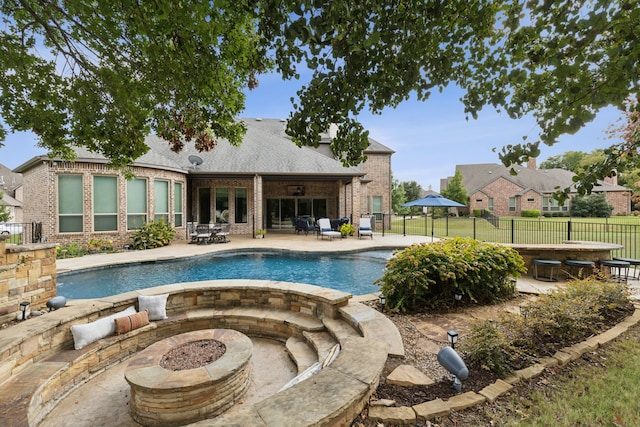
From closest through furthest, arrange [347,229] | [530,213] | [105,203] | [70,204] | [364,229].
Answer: [70,204]
[105,203]
[364,229]
[347,229]
[530,213]

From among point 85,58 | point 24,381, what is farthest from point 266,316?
point 85,58

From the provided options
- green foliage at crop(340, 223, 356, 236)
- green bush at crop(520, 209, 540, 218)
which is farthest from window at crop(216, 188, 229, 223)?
green bush at crop(520, 209, 540, 218)

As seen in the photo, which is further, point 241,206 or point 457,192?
point 457,192

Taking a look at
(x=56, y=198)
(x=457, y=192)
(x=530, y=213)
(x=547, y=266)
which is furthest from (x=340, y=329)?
(x=530, y=213)

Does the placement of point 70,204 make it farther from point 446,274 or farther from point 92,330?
point 446,274

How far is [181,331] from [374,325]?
10.6 feet

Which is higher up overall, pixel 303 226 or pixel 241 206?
pixel 241 206

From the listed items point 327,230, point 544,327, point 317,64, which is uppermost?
point 317,64

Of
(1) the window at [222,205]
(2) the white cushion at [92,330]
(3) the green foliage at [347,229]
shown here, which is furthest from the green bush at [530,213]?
(2) the white cushion at [92,330]

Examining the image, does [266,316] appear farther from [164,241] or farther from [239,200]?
[239,200]

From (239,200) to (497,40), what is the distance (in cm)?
1505

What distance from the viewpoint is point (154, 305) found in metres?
→ 4.56

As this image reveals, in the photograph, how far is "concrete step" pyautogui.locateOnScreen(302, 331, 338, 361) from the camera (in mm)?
3602

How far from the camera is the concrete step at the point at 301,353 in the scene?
3.67 metres
